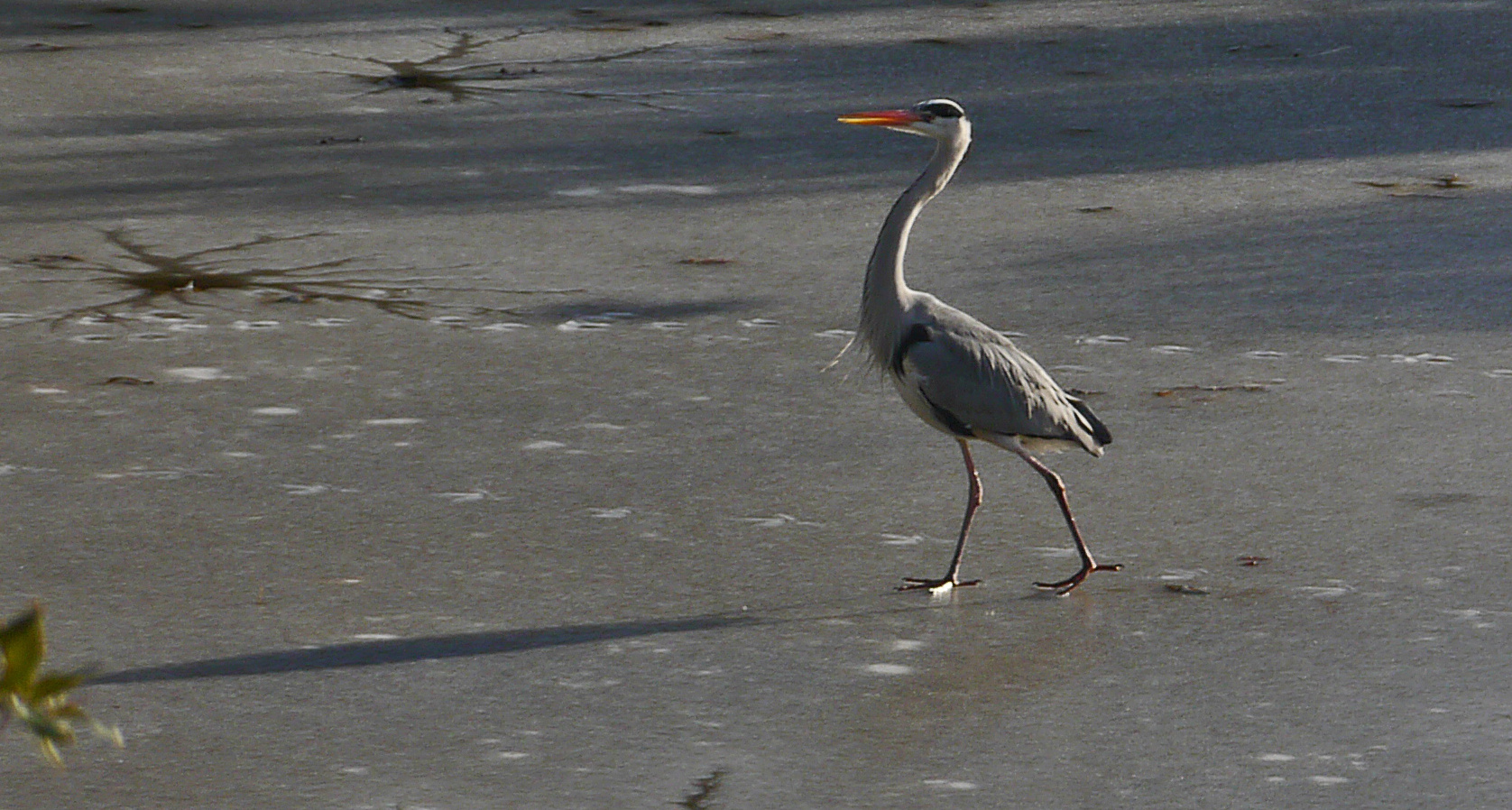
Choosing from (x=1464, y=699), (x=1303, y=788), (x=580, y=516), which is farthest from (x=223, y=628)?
(x=1464, y=699)

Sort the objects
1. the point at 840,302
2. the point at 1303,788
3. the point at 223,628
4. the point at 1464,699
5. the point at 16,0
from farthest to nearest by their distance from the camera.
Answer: the point at 16,0 → the point at 840,302 → the point at 223,628 → the point at 1464,699 → the point at 1303,788

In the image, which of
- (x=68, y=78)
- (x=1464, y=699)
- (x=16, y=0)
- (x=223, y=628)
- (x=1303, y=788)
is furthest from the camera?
(x=16, y=0)

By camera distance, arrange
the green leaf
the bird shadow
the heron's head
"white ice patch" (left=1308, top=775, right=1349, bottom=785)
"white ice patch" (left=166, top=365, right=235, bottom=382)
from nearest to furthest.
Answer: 1. the green leaf
2. "white ice patch" (left=1308, top=775, right=1349, bottom=785)
3. the bird shadow
4. the heron's head
5. "white ice patch" (left=166, top=365, right=235, bottom=382)

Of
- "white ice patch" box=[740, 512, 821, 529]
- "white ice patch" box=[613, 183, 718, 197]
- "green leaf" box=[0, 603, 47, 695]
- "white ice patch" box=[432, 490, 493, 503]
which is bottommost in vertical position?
"white ice patch" box=[740, 512, 821, 529]

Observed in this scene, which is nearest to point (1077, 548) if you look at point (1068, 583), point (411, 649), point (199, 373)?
point (1068, 583)

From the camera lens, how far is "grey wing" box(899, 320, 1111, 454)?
189 inches

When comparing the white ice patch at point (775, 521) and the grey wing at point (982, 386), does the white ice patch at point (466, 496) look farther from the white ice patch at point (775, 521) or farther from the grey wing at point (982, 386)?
the grey wing at point (982, 386)

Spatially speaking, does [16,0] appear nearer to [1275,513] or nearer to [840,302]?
[840,302]

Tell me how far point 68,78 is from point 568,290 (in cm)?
436

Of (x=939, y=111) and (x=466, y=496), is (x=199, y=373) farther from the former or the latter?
(x=939, y=111)

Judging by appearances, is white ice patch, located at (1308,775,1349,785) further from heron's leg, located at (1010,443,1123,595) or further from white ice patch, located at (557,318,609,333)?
white ice patch, located at (557,318,609,333)

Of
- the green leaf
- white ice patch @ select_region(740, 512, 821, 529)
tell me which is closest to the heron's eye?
white ice patch @ select_region(740, 512, 821, 529)

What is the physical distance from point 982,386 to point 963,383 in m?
0.04

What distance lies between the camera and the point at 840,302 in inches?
275
